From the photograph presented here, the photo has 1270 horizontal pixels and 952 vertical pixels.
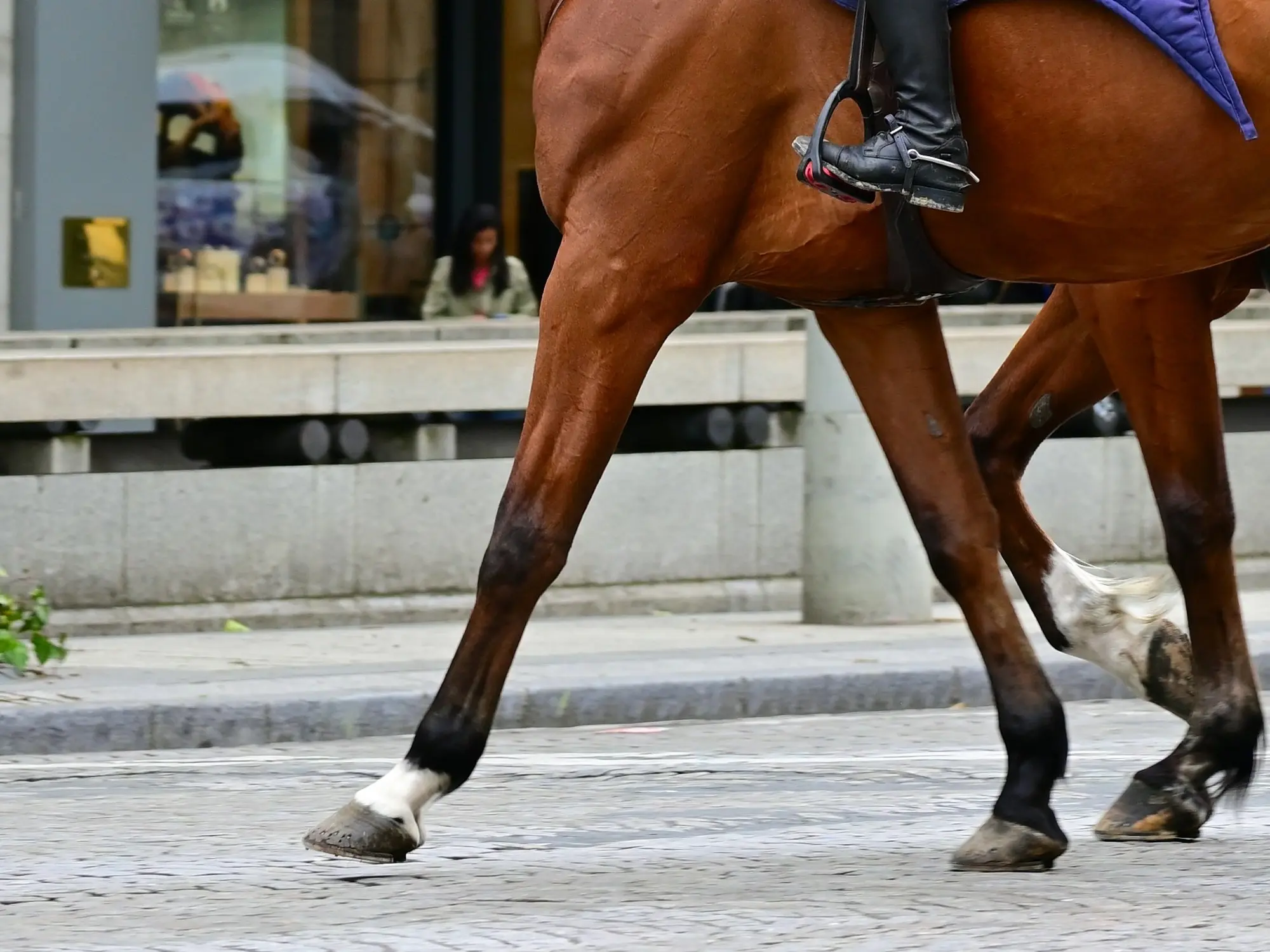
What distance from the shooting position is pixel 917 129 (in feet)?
17.2

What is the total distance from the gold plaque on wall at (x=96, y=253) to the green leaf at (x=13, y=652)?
253 inches

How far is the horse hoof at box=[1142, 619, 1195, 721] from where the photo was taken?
6211 mm

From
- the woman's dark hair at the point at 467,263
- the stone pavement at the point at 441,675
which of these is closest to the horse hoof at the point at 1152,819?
the stone pavement at the point at 441,675

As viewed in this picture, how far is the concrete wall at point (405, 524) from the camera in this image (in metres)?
10.7

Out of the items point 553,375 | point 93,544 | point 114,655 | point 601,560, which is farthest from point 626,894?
point 601,560

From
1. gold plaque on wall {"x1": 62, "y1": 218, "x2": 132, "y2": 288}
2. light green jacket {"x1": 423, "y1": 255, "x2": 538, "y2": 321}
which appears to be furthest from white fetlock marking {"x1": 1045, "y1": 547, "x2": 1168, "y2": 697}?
gold plaque on wall {"x1": 62, "y1": 218, "x2": 132, "y2": 288}

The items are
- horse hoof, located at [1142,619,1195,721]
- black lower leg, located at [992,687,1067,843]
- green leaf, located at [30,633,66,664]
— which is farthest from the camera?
green leaf, located at [30,633,66,664]

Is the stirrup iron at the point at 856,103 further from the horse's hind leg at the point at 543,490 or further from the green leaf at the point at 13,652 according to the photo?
the green leaf at the point at 13,652

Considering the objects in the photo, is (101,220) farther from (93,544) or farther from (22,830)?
(22,830)

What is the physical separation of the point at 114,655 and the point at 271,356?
5.16 ft

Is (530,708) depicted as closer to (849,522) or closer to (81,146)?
(849,522)

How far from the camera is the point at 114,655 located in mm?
10102

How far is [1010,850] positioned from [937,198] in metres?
1.33

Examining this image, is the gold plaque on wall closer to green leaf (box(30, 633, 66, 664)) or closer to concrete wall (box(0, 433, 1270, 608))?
concrete wall (box(0, 433, 1270, 608))
